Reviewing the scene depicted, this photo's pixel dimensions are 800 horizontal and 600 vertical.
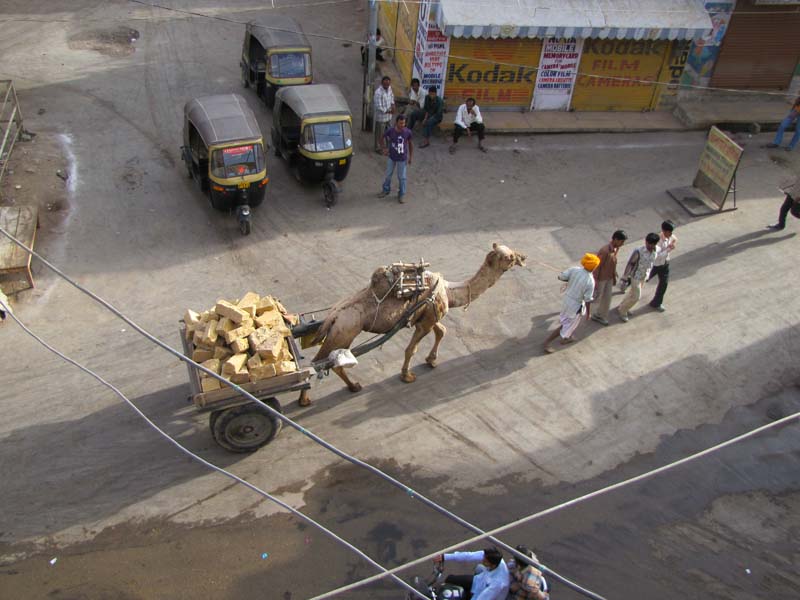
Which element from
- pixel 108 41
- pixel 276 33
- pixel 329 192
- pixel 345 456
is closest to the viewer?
pixel 345 456

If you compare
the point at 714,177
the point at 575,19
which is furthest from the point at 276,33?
the point at 714,177

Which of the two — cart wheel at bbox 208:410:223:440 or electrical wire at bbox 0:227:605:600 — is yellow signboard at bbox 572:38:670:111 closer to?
cart wheel at bbox 208:410:223:440

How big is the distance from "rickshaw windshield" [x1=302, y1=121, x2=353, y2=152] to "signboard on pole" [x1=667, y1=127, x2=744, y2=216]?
6914mm

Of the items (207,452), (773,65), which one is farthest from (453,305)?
(773,65)

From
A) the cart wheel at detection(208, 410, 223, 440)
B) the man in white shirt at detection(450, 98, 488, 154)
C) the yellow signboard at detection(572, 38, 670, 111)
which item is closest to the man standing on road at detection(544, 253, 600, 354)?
the cart wheel at detection(208, 410, 223, 440)

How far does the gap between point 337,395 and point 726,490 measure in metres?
5.22

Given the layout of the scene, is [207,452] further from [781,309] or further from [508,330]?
[781,309]

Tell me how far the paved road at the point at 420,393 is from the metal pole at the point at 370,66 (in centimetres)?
65

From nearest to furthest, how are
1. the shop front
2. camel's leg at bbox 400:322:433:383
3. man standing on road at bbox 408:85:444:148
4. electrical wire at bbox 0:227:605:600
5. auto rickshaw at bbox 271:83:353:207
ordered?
electrical wire at bbox 0:227:605:600
camel's leg at bbox 400:322:433:383
auto rickshaw at bbox 271:83:353:207
the shop front
man standing on road at bbox 408:85:444:148

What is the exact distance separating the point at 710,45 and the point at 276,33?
10.6 metres

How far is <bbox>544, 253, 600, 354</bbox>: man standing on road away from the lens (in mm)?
9961

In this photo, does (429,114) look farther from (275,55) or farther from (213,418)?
(213,418)

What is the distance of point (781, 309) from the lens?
39.3 feet

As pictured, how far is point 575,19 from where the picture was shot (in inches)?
633
